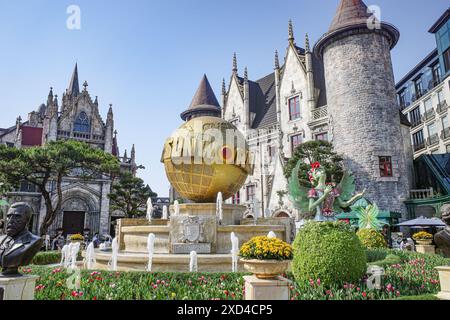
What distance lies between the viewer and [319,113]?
3128cm

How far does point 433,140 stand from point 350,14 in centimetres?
1704

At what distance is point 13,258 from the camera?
16.1 feet

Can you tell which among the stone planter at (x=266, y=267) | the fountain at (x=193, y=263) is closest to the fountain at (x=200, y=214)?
the fountain at (x=193, y=263)

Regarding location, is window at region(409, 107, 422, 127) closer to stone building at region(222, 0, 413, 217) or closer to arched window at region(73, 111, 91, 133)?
stone building at region(222, 0, 413, 217)

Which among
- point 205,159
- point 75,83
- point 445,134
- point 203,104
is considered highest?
point 75,83

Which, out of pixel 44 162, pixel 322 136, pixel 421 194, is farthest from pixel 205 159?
pixel 421 194

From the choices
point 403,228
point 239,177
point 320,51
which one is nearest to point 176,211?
point 239,177

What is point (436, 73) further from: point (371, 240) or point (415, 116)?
point (371, 240)

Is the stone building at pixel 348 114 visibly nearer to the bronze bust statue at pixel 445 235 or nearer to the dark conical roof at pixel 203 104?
the dark conical roof at pixel 203 104

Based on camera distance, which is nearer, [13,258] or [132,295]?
[13,258]

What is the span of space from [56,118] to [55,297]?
138 feet

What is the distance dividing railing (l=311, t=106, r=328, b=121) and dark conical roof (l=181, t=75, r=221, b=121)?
16469 millimetres

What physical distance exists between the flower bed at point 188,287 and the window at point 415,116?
3684cm
